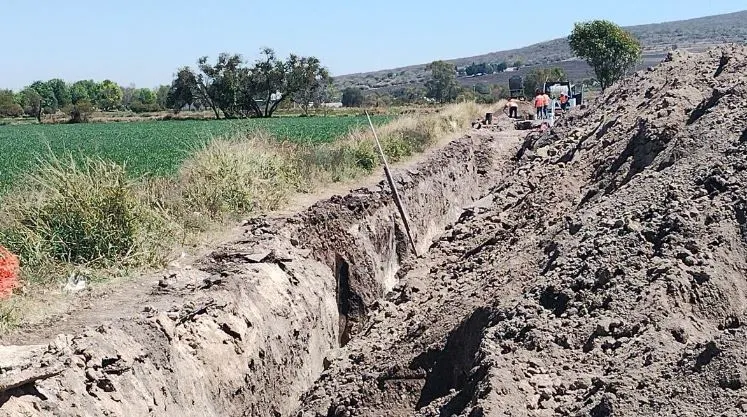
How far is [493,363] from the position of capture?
6414 mm

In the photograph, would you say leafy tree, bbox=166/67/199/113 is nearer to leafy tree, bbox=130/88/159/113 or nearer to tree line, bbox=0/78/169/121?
tree line, bbox=0/78/169/121

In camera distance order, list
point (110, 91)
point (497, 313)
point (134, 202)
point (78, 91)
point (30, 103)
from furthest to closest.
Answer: point (110, 91), point (78, 91), point (30, 103), point (134, 202), point (497, 313)

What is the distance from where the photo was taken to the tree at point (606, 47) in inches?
2584

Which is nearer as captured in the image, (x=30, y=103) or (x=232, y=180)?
(x=232, y=180)

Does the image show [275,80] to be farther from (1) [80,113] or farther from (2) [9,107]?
(2) [9,107]

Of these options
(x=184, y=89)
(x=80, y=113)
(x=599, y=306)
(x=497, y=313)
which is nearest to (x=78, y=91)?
(x=80, y=113)

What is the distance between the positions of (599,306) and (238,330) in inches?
163

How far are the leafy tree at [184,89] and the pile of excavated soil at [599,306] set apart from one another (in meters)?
58.8

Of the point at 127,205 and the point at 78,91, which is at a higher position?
the point at 127,205

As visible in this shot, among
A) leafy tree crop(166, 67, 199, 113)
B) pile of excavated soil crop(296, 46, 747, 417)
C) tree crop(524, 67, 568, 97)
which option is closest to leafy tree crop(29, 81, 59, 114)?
leafy tree crop(166, 67, 199, 113)

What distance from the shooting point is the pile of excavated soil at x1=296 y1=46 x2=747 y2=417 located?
5637 mm

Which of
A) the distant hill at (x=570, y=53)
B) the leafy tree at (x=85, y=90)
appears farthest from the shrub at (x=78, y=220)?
the leafy tree at (x=85, y=90)

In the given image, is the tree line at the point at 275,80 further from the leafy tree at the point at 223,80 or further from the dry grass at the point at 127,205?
the dry grass at the point at 127,205

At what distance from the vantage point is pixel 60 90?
115 meters
